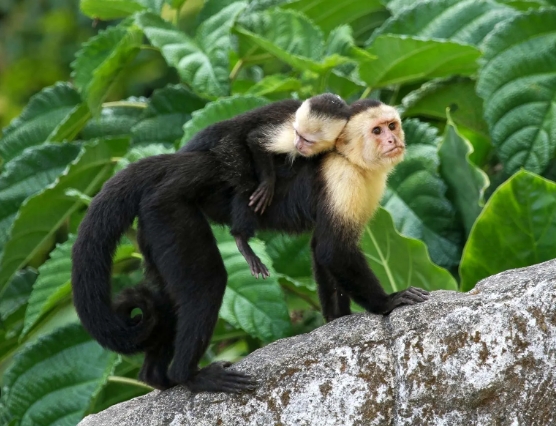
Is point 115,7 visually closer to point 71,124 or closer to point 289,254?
point 71,124

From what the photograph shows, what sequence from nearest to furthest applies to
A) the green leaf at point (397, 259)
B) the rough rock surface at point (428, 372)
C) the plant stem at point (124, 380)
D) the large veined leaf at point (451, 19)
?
the rough rock surface at point (428, 372)
the green leaf at point (397, 259)
the plant stem at point (124, 380)
the large veined leaf at point (451, 19)

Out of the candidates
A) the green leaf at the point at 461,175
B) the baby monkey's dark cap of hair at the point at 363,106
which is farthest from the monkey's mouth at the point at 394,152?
the green leaf at the point at 461,175

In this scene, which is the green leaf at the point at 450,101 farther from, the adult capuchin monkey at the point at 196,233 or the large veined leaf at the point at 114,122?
the adult capuchin monkey at the point at 196,233

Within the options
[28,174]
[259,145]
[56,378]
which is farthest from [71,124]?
[259,145]

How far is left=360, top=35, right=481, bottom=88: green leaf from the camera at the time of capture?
4.49 meters

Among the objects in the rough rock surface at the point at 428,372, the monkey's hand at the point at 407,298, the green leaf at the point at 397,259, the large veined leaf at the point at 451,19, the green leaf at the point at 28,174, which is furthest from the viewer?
the large veined leaf at the point at 451,19

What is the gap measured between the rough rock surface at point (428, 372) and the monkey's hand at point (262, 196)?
0.58 metres

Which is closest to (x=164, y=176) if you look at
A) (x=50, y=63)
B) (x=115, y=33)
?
(x=115, y=33)

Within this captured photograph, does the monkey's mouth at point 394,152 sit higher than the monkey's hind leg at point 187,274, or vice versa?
the monkey's mouth at point 394,152

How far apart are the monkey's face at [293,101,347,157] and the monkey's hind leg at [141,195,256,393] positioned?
42 cm

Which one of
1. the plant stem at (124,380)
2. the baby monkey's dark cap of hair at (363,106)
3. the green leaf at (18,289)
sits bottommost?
the plant stem at (124,380)

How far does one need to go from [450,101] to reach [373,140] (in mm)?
2022

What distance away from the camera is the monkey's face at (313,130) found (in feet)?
9.80

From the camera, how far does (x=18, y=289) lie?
4.98m
